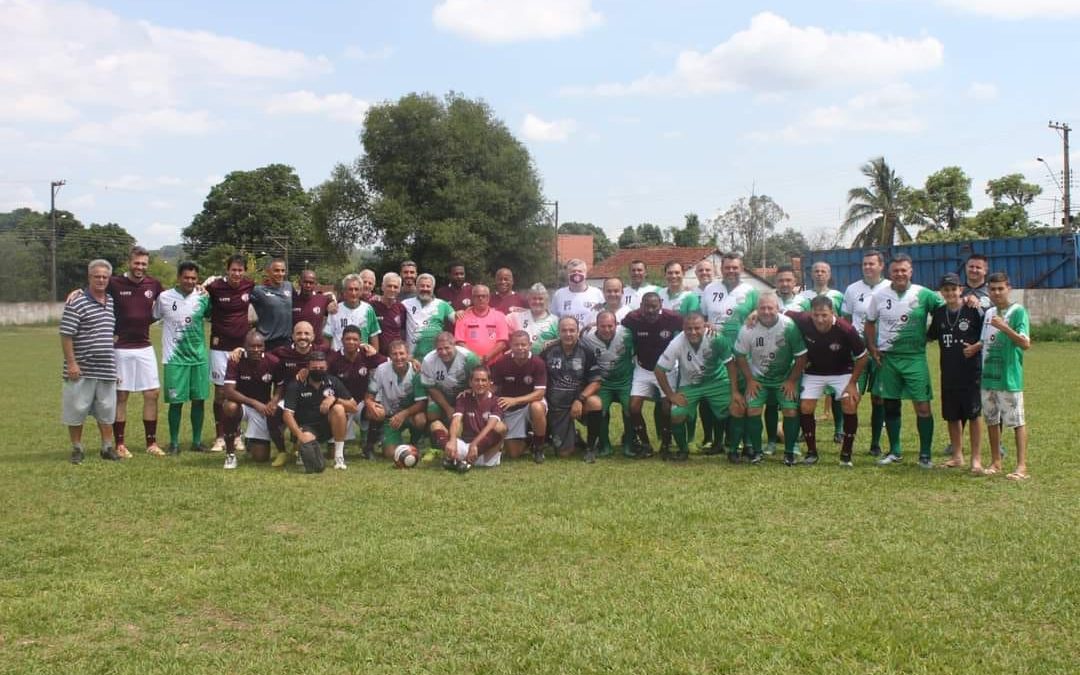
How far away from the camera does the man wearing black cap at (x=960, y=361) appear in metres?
7.55

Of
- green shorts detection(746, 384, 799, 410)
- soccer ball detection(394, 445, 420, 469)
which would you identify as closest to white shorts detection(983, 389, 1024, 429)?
green shorts detection(746, 384, 799, 410)

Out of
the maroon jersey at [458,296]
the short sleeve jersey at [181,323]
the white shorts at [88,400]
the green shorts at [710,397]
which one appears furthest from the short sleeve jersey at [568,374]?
the white shorts at [88,400]

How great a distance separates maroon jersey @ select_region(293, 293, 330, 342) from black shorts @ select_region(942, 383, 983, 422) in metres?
6.08

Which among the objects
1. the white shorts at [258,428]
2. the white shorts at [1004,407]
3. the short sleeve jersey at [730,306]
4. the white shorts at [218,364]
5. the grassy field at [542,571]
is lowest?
the grassy field at [542,571]

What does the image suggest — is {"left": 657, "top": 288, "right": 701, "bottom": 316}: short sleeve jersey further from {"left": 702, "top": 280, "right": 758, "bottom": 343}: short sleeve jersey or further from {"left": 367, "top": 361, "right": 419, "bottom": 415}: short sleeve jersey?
{"left": 367, "top": 361, "right": 419, "bottom": 415}: short sleeve jersey

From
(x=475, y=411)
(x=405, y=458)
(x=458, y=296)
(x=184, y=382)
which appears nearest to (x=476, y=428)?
(x=475, y=411)

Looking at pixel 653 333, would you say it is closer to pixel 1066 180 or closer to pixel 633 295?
pixel 633 295

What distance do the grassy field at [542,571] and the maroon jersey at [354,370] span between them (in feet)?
3.80

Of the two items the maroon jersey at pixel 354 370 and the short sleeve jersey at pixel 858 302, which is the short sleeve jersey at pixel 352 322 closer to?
the maroon jersey at pixel 354 370

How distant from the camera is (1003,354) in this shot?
285 inches

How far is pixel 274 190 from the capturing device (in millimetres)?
69125

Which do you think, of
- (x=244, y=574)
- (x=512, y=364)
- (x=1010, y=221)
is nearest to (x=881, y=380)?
(x=512, y=364)

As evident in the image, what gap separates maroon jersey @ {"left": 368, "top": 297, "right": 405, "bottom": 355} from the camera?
371 inches

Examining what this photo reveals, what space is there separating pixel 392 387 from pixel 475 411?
37.1 inches
